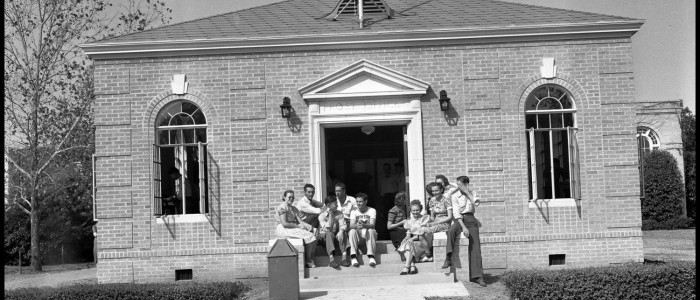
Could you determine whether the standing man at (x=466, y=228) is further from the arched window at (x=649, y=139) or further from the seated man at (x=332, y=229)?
the arched window at (x=649, y=139)

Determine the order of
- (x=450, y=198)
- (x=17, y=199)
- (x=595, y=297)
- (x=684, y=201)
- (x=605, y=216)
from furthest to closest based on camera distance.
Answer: (x=684, y=201), (x=17, y=199), (x=605, y=216), (x=450, y=198), (x=595, y=297)

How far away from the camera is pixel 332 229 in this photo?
14.9 metres

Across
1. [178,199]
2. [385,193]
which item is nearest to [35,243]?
[178,199]

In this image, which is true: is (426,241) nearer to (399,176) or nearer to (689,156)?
(399,176)

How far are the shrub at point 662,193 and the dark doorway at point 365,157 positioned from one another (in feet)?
67.2

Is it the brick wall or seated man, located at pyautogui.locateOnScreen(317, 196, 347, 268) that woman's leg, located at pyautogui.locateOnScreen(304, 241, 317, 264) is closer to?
seated man, located at pyautogui.locateOnScreen(317, 196, 347, 268)

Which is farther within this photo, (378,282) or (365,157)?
(365,157)

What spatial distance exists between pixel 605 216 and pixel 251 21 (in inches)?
290

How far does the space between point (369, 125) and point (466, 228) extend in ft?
10.2

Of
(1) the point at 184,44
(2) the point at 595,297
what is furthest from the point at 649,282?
(1) the point at 184,44

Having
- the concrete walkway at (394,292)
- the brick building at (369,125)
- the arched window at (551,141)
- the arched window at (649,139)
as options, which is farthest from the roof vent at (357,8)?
the arched window at (649,139)

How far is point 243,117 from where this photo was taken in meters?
16.5

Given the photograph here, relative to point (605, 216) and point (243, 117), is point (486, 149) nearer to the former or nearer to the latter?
point (605, 216)

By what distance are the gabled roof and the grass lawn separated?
168 inches
